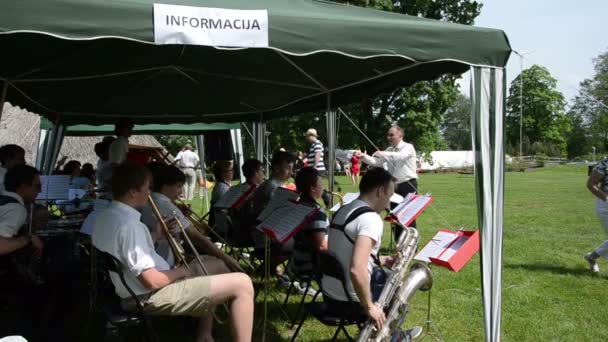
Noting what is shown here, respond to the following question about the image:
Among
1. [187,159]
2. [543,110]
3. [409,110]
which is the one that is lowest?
[187,159]

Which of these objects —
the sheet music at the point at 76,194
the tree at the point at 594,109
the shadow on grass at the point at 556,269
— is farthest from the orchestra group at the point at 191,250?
the tree at the point at 594,109

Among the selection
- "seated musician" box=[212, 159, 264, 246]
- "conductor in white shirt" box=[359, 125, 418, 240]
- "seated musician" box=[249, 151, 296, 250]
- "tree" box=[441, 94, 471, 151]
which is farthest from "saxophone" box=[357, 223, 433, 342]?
"tree" box=[441, 94, 471, 151]

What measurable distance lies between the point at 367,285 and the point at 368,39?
153cm

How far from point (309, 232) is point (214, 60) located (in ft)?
8.78

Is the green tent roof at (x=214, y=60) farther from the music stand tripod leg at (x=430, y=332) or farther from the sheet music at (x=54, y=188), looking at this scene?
the music stand tripod leg at (x=430, y=332)

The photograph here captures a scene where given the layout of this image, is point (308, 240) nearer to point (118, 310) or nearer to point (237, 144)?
point (118, 310)

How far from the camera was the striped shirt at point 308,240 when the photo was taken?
12.1 ft

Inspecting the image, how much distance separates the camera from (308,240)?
3.74 m

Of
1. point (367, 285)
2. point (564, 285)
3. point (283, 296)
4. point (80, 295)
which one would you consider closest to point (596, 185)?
point (564, 285)

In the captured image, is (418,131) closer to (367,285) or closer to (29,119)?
(29,119)

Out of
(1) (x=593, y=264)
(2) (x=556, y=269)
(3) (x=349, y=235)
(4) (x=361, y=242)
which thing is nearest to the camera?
(4) (x=361, y=242)

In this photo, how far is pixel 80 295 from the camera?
5207 millimetres

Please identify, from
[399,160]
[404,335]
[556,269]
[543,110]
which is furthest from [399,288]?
[543,110]

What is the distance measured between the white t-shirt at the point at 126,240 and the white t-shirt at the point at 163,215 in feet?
2.22
